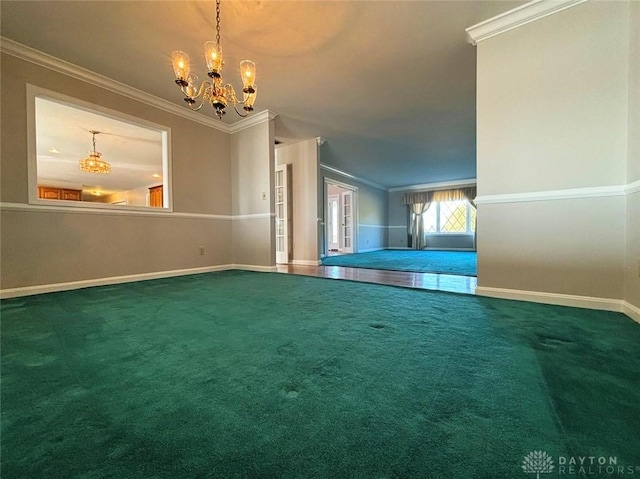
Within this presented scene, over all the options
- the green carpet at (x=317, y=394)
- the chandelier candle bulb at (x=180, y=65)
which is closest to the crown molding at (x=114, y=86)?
the chandelier candle bulb at (x=180, y=65)

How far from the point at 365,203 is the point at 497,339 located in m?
7.73

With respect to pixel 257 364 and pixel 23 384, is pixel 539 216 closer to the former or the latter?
pixel 257 364

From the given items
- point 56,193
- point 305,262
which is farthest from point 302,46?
point 56,193

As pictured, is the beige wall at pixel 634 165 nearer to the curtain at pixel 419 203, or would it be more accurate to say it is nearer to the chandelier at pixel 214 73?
the chandelier at pixel 214 73

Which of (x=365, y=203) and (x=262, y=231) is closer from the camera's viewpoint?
(x=262, y=231)

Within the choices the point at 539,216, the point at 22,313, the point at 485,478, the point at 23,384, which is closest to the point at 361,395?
the point at 485,478

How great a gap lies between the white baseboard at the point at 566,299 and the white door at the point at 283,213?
3879mm

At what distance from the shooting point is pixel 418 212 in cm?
951

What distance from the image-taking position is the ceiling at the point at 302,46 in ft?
7.14

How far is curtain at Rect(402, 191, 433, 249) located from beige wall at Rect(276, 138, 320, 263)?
5541 mm

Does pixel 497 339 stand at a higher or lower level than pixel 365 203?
lower

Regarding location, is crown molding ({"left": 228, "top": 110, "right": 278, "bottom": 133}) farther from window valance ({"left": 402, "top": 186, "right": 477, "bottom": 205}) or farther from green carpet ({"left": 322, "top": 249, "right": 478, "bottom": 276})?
window valance ({"left": 402, "top": 186, "right": 477, "bottom": 205})

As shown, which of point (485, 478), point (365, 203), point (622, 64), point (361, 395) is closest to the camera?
point (485, 478)

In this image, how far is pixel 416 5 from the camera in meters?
2.15
